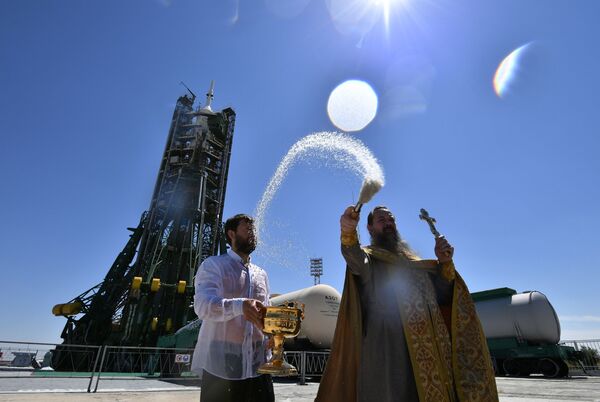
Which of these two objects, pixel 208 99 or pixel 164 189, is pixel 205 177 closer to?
pixel 164 189

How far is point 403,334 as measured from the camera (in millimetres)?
2586

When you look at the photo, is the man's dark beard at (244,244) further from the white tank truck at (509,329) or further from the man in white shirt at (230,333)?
the white tank truck at (509,329)

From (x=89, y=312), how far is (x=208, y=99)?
24.9 m

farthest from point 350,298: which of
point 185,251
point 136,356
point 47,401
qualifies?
point 185,251

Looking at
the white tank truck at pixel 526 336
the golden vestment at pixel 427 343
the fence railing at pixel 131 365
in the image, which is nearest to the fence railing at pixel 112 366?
the fence railing at pixel 131 365

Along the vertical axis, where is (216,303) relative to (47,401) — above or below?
above

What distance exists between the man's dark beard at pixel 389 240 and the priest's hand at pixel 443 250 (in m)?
0.36

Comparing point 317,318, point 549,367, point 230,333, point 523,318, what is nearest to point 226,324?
point 230,333

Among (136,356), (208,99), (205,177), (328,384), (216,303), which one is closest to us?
(216,303)

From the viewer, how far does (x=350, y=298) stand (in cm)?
271

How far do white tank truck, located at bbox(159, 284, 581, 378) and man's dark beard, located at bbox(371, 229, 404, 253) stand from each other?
11.5 m

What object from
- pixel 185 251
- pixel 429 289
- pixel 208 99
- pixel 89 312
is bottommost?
pixel 429 289

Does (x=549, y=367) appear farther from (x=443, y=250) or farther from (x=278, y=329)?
(x=278, y=329)

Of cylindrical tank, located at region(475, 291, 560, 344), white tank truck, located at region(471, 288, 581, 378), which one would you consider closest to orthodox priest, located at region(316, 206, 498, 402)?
cylindrical tank, located at region(475, 291, 560, 344)
